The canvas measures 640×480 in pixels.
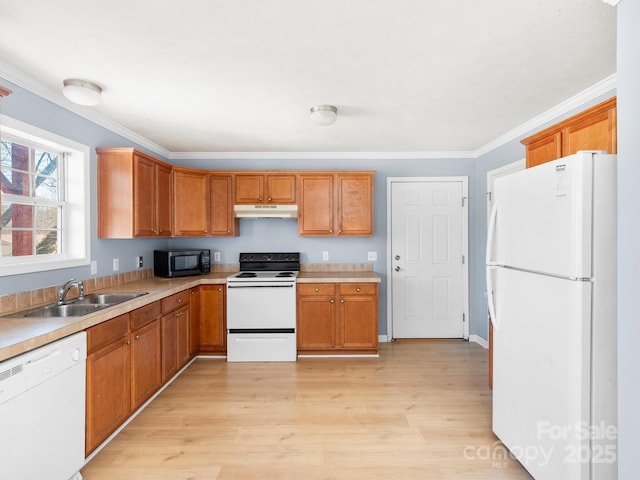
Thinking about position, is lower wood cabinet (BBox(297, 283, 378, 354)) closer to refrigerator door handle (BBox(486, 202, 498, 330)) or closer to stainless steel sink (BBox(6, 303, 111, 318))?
refrigerator door handle (BBox(486, 202, 498, 330))

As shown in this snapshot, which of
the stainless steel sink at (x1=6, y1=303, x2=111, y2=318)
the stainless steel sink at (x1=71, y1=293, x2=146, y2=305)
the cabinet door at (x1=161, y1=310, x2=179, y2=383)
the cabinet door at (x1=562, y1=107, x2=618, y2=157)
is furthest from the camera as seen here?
the cabinet door at (x1=161, y1=310, x2=179, y2=383)

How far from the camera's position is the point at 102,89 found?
95.8 inches

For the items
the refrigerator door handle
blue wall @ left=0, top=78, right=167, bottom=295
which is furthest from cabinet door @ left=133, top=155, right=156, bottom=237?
the refrigerator door handle

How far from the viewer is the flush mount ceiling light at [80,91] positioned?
7.33 ft

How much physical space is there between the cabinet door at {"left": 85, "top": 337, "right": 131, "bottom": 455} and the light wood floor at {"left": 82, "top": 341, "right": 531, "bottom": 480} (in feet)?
0.57

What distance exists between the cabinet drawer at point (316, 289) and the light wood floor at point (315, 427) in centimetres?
79

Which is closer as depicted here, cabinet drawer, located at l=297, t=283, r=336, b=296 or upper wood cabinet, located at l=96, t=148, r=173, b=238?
upper wood cabinet, located at l=96, t=148, r=173, b=238

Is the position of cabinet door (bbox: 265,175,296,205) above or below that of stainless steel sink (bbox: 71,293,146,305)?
above

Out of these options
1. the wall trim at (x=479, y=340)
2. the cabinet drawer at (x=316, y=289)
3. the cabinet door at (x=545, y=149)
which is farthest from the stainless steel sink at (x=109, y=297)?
the wall trim at (x=479, y=340)

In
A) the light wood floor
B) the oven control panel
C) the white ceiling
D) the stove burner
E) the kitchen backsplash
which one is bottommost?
the light wood floor

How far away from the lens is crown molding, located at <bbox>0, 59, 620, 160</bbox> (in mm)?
2283

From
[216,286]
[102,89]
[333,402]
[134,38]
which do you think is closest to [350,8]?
[134,38]

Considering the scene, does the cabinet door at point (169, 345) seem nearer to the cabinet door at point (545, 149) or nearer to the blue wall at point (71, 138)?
the blue wall at point (71, 138)

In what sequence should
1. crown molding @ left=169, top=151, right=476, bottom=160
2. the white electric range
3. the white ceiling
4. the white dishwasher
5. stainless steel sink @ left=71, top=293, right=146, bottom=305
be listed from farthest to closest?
crown molding @ left=169, top=151, right=476, bottom=160 → the white electric range → stainless steel sink @ left=71, top=293, right=146, bottom=305 → the white ceiling → the white dishwasher
